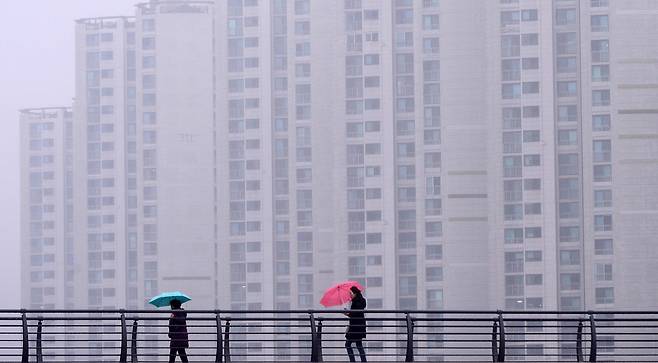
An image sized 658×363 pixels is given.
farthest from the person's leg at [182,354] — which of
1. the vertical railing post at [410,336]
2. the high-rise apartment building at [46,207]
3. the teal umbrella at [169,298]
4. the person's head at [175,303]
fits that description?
the high-rise apartment building at [46,207]

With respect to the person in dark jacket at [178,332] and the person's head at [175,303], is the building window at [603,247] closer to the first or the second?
the person's head at [175,303]

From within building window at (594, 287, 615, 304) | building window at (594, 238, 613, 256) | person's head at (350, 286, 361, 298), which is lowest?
building window at (594, 287, 615, 304)

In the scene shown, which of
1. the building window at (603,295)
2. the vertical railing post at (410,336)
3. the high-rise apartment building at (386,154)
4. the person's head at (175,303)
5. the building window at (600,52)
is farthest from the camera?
the building window at (600,52)

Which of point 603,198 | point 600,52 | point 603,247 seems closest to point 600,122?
point 600,52

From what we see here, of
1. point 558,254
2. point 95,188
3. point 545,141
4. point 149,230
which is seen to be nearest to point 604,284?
point 558,254

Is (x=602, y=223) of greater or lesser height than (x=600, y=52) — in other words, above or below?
below

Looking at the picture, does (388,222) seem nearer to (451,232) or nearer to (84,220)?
(451,232)

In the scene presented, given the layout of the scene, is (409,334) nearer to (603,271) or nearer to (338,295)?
(338,295)

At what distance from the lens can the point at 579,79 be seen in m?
102

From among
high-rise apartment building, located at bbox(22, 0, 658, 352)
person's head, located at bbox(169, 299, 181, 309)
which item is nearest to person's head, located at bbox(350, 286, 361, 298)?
person's head, located at bbox(169, 299, 181, 309)

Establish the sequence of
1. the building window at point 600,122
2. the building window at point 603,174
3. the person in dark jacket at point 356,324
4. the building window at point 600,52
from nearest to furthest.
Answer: the person in dark jacket at point 356,324 < the building window at point 600,122 < the building window at point 600,52 < the building window at point 603,174

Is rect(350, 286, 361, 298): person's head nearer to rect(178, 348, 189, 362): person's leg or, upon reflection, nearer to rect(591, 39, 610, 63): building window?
rect(178, 348, 189, 362): person's leg

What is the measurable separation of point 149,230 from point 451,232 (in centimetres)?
3879

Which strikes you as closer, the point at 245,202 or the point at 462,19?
the point at 462,19
